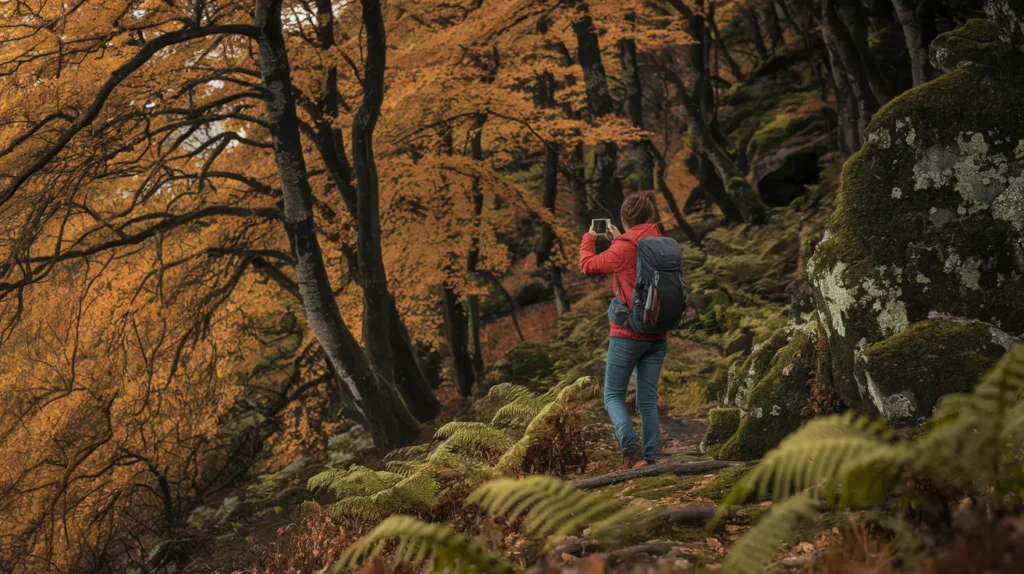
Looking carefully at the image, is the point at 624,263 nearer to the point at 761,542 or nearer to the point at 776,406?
the point at 776,406

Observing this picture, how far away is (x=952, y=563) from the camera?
2275mm

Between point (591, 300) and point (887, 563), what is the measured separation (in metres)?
15.0

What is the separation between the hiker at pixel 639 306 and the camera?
5367 millimetres

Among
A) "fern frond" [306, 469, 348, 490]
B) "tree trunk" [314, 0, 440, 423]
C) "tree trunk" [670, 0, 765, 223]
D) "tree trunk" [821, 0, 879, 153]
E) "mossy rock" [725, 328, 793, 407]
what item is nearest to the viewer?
"fern frond" [306, 469, 348, 490]

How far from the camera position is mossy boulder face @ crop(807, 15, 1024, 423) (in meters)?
4.77

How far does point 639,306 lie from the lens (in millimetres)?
5387

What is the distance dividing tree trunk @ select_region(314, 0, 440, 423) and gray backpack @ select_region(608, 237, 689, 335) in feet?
23.0

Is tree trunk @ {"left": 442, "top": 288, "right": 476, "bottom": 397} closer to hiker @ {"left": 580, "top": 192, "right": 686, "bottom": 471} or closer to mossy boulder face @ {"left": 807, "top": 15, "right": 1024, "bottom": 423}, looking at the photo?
hiker @ {"left": 580, "top": 192, "right": 686, "bottom": 471}

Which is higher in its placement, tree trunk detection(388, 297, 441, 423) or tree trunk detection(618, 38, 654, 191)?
tree trunk detection(618, 38, 654, 191)

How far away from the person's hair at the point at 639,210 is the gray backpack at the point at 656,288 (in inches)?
8.7

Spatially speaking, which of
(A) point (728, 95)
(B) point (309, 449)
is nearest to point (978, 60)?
(B) point (309, 449)

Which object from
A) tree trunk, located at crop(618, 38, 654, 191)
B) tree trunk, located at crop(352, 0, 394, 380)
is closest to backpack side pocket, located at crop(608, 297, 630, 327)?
tree trunk, located at crop(352, 0, 394, 380)

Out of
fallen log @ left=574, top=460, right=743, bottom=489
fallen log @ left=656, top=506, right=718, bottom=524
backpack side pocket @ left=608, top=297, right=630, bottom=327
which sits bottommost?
fallen log @ left=574, top=460, right=743, bottom=489

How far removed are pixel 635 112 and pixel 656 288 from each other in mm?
9525
